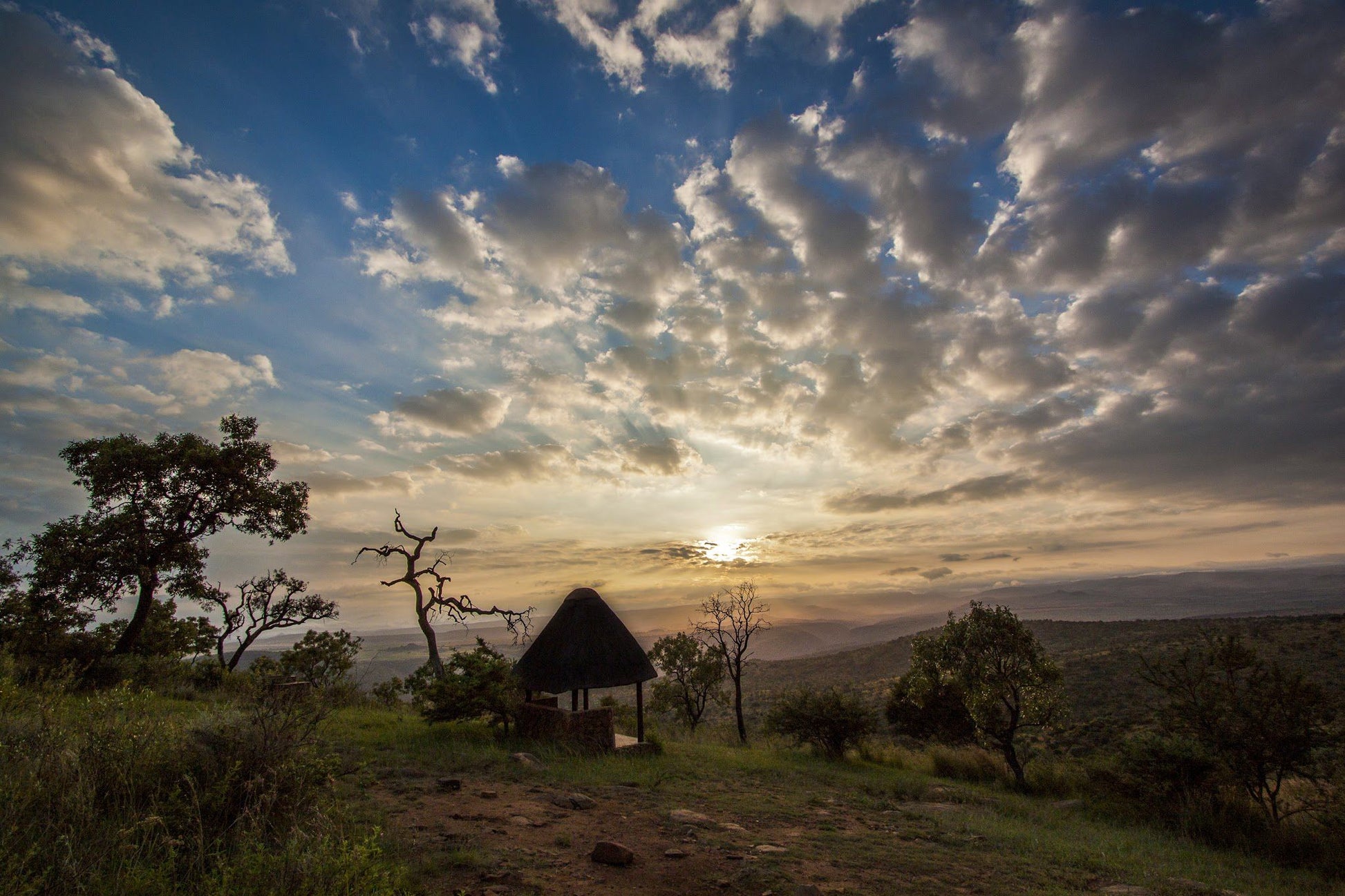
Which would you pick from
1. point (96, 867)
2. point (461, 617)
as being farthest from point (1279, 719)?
point (461, 617)

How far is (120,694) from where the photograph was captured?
600cm

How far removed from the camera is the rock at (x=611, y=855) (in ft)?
21.6

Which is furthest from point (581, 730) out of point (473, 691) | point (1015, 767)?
point (1015, 767)

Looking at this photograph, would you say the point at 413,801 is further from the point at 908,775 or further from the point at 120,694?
the point at 908,775

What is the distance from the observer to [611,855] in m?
6.61

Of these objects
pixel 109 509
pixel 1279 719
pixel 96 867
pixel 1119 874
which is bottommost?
pixel 1119 874

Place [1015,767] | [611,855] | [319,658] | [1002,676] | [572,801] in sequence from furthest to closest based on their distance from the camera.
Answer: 1. [319,658]
2. [1002,676]
3. [1015,767]
4. [572,801]
5. [611,855]

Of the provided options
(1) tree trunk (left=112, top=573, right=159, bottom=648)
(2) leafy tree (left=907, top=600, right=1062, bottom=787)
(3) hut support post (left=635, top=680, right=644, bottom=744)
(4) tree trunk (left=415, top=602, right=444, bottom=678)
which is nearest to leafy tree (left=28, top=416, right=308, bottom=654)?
(1) tree trunk (left=112, top=573, right=159, bottom=648)

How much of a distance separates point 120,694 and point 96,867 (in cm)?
284

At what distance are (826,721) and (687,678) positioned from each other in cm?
1006

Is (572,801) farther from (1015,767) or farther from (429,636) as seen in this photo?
(429,636)

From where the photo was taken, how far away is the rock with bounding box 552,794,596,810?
8.99 meters

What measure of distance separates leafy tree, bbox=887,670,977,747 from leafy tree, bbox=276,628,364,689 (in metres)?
21.4

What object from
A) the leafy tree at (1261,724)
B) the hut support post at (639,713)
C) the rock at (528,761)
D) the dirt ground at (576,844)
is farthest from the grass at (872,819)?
the leafy tree at (1261,724)
